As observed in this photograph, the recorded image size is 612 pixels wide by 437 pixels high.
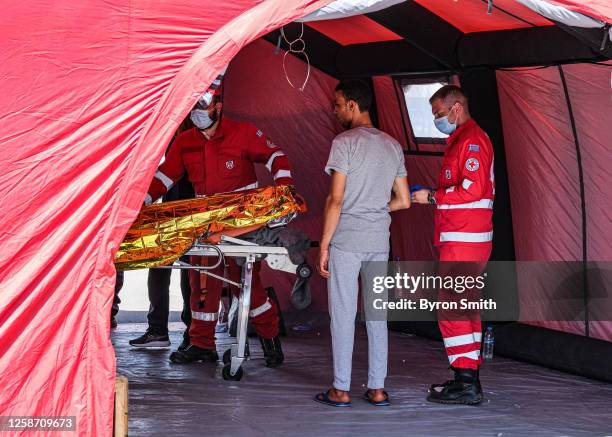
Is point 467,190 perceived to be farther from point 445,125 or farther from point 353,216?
point 353,216

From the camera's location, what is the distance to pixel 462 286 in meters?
5.64

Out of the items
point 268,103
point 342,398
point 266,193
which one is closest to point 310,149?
point 268,103

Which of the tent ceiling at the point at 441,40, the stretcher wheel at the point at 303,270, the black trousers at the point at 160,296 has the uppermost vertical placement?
the tent ceiling at the point at 441,40

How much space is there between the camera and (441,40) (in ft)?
21.9

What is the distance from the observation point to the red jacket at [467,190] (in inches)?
219

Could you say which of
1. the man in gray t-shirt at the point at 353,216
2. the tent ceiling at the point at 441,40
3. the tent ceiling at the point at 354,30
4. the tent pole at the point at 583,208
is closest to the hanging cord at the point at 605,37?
the tent ceiling at the point at 441,40

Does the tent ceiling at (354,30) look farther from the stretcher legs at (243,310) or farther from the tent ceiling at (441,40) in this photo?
the stretcher legs at (243,310)

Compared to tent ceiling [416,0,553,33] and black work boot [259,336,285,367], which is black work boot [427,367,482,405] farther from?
tent ceiling [416,0,553,33]

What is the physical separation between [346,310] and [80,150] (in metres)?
1.66

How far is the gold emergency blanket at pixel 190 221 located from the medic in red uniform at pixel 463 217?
0.82 meters

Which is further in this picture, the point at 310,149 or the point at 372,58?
the point at 310,149

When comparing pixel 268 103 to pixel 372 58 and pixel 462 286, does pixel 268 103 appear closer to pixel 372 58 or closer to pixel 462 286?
pixel 372 58


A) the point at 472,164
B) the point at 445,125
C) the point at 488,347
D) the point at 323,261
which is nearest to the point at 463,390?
the point at 323,261

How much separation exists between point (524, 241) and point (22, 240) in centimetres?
389
